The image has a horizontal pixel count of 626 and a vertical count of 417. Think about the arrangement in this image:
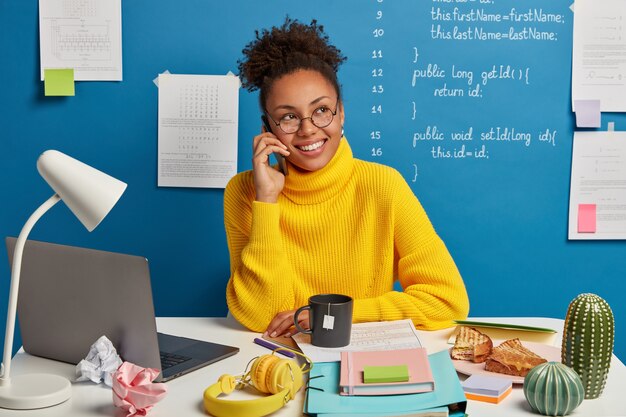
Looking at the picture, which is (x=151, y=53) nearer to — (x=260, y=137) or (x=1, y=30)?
(x=1, y=30)

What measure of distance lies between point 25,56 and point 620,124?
2.12 metres

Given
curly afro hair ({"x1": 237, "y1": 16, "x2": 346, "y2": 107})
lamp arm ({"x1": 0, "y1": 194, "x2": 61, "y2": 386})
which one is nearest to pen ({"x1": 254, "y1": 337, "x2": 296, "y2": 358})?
lamp arm ({"x1": 0, "y1": 194, "x2": 61, "y2": 386})

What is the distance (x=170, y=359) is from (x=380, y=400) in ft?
1.42

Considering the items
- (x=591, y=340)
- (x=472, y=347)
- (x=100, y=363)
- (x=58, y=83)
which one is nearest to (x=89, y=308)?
(x=100, y=363)

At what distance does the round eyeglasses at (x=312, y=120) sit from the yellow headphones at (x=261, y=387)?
78 centimetres

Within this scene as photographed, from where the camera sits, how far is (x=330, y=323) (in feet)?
4.76

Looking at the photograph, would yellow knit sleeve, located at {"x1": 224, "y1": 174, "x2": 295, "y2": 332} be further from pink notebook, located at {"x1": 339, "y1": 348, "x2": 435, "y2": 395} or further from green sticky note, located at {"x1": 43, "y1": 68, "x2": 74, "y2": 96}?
green sticky note, located at {"x1": 43, "y1": 68, "x2": 74, "y2": 96}

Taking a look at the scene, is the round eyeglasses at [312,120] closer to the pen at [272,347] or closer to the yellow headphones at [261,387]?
the pen at [272,347]

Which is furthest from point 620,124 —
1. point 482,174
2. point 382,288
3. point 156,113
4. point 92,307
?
point 92,307

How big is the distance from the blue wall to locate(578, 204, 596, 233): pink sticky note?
55 mm

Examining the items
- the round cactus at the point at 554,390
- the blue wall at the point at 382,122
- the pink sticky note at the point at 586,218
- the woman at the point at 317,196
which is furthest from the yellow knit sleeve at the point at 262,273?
the pink sticky note at the point at 586,218

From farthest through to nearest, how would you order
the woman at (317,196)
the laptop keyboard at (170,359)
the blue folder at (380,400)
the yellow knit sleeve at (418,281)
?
the woman at (317,196), the yellow knit sleeve at (418,281), the laptop keyboard at (170,359), the blue folder at (380,400)

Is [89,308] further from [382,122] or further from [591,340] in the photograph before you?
[382,122]

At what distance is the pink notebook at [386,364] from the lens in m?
1.21
